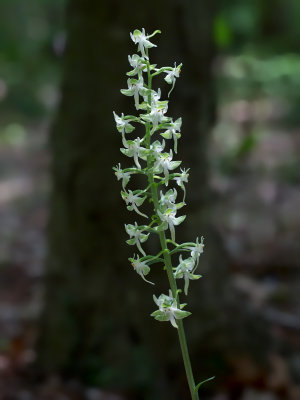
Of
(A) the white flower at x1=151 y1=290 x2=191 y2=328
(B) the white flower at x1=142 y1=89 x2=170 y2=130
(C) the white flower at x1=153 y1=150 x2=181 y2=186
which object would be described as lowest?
(A) the white flower at x1=151 y1=290 x2=191 y2=328

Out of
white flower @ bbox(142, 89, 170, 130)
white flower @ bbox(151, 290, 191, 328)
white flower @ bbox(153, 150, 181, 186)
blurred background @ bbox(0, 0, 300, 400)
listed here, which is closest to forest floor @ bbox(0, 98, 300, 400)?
blurred background @ bbox(0, 0, 300, 400)

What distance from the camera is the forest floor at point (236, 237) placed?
510 centimetres

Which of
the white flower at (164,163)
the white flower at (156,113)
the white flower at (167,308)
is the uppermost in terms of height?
the white flower at (156,113)

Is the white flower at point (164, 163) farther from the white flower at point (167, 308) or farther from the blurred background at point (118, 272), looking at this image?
the blurred background at point (118, 272)

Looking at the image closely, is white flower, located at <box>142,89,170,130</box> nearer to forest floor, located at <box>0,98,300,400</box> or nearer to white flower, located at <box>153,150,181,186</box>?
white flower, located at <box>153,150,181,186</box>

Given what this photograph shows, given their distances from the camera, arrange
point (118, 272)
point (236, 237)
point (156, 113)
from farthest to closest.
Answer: point (236, 237) → point (118, 272) → point (156, 113)

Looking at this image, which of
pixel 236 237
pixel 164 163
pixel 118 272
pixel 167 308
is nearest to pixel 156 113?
pixel 164 163

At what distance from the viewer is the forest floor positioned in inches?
201

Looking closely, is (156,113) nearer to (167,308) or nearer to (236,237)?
(167,308)

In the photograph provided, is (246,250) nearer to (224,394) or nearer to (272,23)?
(224,394)

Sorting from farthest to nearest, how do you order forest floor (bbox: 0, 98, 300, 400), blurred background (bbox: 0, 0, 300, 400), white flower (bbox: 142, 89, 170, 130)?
1. forest floor (bbox: 0, 98, 300, 400)
2. blurred background (bbox: 0, 0, 300, 400)
3. white flower (bbox: 142, 89, 170, 130)

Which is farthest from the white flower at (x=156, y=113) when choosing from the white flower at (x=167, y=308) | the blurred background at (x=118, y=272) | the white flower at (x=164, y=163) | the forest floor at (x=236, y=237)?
the forest floor at (x=236, y=237)

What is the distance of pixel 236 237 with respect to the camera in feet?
28.0

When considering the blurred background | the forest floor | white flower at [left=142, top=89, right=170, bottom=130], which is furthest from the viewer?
the forest floor
